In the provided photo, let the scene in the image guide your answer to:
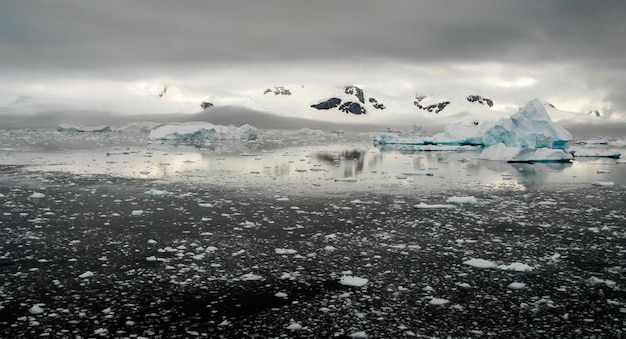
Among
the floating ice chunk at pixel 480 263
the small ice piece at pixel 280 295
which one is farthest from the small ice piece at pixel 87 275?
the floating ice chunk at pixel 480 263

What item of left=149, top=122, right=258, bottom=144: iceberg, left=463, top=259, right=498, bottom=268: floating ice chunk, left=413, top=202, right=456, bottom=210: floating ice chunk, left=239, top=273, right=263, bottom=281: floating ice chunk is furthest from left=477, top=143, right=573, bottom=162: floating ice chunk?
left=149, top=122, right=258, bottom=144: iceberg

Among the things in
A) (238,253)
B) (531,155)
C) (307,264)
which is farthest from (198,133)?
(307,264)

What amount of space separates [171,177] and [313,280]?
12655 millimetres

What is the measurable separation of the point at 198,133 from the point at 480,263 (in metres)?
50.5

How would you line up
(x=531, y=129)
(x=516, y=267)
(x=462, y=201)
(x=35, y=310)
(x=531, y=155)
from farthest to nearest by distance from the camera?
(x=531, y=129)
(x=531, y=155)
(x=462, y=201)
(x=516, y=267)
(x=35, y=310)

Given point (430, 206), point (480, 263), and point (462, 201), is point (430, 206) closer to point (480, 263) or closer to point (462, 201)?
point (462, 201)

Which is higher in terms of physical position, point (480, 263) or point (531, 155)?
point (531, 155)

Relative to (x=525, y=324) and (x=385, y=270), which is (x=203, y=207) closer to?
(x=385, y=270)

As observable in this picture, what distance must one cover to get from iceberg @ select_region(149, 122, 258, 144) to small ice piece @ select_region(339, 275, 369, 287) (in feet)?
158

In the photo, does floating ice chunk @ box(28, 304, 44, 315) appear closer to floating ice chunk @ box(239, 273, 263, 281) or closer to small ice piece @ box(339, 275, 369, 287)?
floating ice chunk @ box(239, 273, 263, 281)

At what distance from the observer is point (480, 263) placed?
6.98 m

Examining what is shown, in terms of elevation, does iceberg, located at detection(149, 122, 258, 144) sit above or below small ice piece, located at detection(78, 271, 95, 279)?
above

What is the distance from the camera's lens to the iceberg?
52.3 meters

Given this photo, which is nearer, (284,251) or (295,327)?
(295,327)
